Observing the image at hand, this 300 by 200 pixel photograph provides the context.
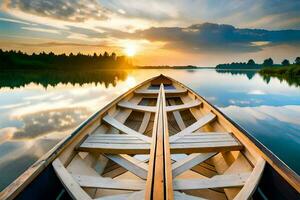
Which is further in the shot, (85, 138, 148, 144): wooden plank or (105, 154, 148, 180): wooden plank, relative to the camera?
(85, 138, 148, 144): wooden plank

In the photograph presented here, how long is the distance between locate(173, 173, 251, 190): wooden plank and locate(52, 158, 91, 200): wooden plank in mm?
876

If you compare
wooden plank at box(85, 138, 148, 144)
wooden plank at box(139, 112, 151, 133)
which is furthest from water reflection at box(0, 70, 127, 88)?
wooden plank at box(85, 138, 148, 144)

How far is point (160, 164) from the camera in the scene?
2064 mm

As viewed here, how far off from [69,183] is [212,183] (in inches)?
56.1

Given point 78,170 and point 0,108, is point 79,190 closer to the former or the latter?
point 78,170

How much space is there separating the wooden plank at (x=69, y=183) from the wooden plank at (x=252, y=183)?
1356 millimetres

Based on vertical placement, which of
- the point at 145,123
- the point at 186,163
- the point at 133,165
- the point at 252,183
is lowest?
the point at 145,123

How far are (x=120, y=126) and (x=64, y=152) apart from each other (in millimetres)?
1457

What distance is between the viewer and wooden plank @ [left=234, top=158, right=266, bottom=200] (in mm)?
1830

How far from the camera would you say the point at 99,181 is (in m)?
2.19

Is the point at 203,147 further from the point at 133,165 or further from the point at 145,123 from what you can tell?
the point at 145,123

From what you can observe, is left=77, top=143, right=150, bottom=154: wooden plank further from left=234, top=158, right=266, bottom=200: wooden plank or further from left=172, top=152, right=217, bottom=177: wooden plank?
left=234, top=158, right=266, bottom=200: wooden plank

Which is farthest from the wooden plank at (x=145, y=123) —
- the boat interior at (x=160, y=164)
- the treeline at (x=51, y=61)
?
the treeline at (x=51, y=61)

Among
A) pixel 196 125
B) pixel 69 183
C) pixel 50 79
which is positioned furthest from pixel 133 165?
pixel 50 79
